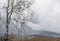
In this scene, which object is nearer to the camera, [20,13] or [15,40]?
[20,13]

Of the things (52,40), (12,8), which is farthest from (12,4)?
(52,40)

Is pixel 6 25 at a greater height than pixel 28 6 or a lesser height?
lesser

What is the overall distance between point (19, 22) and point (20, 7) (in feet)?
6.88

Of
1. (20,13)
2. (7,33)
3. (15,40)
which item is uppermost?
(20,13)

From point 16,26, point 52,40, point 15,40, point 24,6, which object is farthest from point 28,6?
point 52,40

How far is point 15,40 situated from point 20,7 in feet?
31.9

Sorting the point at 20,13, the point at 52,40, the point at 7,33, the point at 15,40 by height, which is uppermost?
the point at 20,13

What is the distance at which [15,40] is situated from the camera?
45062 millimetres

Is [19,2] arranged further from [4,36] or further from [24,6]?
[4,36]

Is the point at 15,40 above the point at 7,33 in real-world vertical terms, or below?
below

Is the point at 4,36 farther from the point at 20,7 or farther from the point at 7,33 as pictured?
the point at 20,7

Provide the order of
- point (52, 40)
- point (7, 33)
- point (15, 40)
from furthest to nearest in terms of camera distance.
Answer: point (52, 40), point (15, 40), point (7, 33)

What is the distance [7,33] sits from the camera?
35.9 m

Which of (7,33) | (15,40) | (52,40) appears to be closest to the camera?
(7,33)
